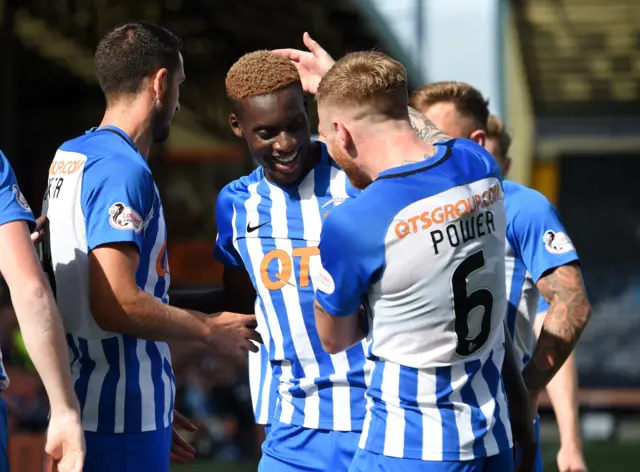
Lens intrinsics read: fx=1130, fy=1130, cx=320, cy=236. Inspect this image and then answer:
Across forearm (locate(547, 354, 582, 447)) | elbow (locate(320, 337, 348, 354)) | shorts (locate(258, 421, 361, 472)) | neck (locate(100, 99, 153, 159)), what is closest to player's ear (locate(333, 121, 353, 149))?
elbow (locate(320, 337, 348, 354))

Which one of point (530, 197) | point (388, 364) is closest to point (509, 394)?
point (388, 364)

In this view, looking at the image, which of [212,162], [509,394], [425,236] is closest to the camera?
[425,236]

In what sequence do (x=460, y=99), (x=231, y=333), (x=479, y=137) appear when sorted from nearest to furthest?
(x=231, y=333), (x=479, y=137), (x=460, y=99)

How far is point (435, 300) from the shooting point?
3273 millimetres

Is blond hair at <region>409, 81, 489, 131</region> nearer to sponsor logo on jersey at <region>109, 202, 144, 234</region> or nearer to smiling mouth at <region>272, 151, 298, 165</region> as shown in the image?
smiling mouth at <region>272, 151, 298, 165</region>

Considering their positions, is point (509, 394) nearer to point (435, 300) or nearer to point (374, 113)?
point (435, 300)

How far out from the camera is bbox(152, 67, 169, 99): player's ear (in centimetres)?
394

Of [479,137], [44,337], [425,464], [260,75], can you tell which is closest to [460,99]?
[479,137]

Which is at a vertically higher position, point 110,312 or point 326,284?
point 326,284

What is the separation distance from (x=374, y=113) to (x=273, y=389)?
1.44 metres

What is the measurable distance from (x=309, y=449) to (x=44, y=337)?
1.38 m

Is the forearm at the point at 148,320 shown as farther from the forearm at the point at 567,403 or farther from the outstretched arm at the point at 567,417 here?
the forearm at the point at 567,403

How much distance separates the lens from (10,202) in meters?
3.20

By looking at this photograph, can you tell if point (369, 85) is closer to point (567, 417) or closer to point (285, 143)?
point (285, 143)
